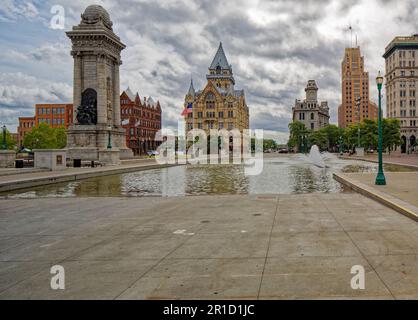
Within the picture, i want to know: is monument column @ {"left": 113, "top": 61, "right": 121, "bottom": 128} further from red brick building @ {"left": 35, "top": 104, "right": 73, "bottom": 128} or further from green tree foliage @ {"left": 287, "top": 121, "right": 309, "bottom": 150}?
green tree foliage @ {"left": 287, "top": 121, "right": 309, "bottom": 150}

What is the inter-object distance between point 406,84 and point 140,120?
3702 inches

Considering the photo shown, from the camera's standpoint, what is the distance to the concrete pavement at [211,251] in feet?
17.0

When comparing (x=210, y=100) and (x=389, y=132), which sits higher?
(x=210, y=100)

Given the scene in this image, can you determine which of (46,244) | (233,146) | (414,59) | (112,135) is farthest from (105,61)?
(414,59)

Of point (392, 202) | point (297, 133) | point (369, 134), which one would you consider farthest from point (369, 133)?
point (392, 202)

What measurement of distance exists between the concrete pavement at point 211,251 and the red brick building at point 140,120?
9234 centimetres

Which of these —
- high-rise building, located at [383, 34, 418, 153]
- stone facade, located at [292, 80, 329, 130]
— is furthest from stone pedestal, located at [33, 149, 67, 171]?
stone facade, located at [292, 80, 329, 130]

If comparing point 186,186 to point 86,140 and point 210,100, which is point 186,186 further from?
point 210,100

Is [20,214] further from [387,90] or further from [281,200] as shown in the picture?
[387,90]

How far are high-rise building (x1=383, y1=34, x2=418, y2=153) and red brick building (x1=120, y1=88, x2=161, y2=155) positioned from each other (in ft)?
284

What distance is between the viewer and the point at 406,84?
421ft

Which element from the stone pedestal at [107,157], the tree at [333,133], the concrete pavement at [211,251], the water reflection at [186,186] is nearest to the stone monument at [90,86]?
the stone pedestal at [107,157]

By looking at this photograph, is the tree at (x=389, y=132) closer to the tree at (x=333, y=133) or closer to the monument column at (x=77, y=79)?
the tree at (x=333, y=133)

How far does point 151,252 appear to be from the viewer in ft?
23.5
